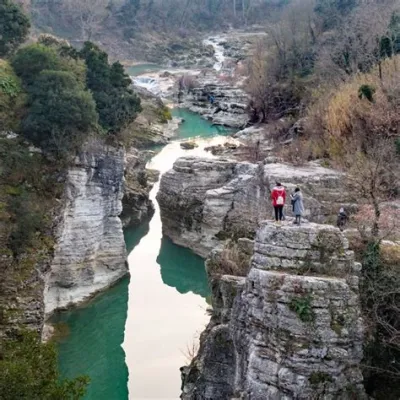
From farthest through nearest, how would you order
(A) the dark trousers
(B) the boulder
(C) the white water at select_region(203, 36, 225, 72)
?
(C) the white water at select_region(203, 36, 225, 72), (B) the boulder, (A) the dark trousers

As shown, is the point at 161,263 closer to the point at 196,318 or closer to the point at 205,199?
the point at 205,199

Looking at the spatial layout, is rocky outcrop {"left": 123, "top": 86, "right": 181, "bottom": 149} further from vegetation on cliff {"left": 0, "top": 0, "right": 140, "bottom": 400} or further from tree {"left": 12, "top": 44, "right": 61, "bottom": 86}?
tree {"left": 12, "top": 44, "right": 61, "bottom": 86}

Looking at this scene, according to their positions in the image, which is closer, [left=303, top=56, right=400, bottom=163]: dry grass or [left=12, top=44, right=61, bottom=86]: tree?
→ [left=12, top=44, right=61, bottom=86]: tree

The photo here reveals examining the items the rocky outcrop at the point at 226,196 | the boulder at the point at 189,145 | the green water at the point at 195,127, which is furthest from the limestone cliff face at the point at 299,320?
the green water at the point at 195,127

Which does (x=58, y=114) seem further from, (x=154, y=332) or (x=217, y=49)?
(x=217, y=49)

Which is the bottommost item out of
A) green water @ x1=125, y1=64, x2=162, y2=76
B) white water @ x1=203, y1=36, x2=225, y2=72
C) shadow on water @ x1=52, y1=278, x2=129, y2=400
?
shadow on water @ x1=52, y1=278, x2=129, y2=400

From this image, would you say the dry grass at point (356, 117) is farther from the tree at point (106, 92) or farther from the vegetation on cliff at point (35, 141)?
the vegetation on cliff at point (35, 141)

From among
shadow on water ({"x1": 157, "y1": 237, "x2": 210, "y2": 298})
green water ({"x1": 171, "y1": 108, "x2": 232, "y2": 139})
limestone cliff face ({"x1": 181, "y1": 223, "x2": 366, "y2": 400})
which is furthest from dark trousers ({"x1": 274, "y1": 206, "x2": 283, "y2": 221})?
green water ({"x1": 171, "y1": 108, "x2": 232, "y2": 139})
